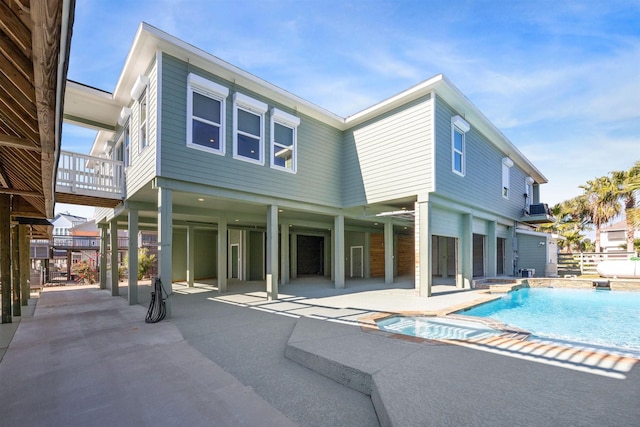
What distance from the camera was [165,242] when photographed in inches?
270

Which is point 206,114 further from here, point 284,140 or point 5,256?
point 5,256

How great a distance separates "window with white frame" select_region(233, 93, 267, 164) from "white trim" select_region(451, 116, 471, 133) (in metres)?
5.85

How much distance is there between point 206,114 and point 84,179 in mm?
3953

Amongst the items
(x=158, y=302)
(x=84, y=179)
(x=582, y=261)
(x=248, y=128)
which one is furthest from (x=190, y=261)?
(x=582, y=261)

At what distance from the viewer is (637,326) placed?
6.65m

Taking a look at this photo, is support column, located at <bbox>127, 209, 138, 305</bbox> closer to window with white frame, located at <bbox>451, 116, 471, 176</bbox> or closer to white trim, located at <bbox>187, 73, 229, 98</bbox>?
white trim, located at <bbox>187, 73, 229, 98</bbox>

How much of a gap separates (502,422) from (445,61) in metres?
11.1

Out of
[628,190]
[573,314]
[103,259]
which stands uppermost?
[628,190]

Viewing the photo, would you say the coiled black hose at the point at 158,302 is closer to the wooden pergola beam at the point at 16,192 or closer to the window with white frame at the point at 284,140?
the wooden pergola beam at the point at 16,192

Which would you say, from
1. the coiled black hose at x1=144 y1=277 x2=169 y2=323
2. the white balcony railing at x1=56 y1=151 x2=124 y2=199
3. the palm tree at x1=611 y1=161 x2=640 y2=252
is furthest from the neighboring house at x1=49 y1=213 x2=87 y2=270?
the palm tree at x1=611 y1=161 x2=640 y2=252

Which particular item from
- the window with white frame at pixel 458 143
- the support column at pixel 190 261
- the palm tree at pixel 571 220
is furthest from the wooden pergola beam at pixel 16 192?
the palm tree at pixel 571 220

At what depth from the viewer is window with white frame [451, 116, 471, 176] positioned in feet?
32.8

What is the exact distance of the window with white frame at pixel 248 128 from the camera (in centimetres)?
816

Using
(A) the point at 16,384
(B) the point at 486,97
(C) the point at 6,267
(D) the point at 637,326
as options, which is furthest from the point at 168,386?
(B) the point at 486,97
